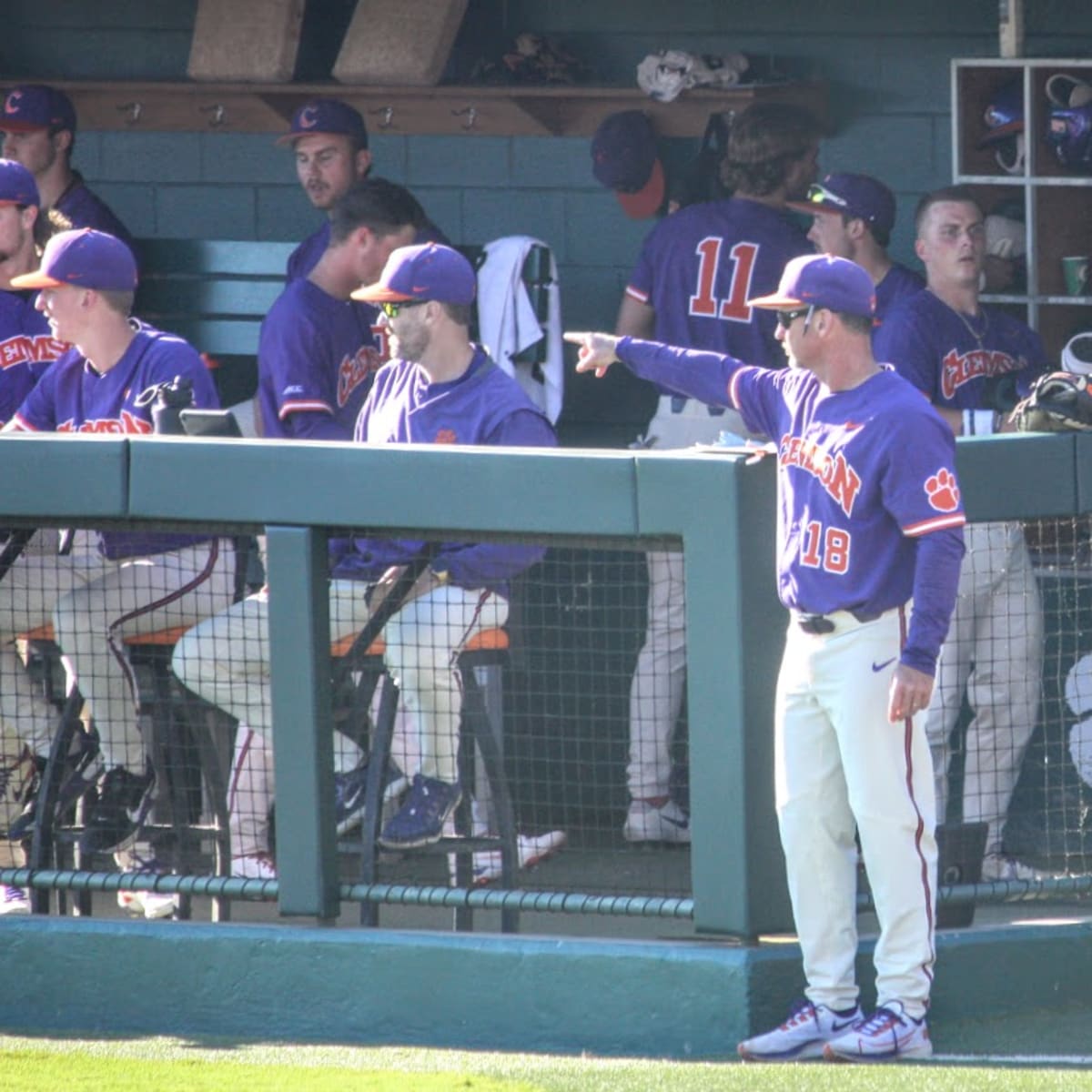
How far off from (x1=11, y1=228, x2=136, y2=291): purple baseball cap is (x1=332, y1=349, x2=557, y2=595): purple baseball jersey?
0.66m

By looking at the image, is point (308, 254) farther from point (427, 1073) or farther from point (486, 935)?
point (427, 1073)

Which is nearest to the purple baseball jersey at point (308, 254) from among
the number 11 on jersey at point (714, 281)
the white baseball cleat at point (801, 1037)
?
the number 11 on jersey at point (714, 281)

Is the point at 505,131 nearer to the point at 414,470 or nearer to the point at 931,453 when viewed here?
the point at 414,470

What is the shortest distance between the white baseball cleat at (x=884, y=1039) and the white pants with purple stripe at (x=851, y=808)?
0.03 metres

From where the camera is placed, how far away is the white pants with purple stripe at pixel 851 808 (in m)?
4.41

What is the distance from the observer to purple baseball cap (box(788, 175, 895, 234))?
609 cm

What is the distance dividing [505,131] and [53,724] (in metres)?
2.72

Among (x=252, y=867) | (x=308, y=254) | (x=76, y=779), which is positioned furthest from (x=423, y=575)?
(x=308, y=254)

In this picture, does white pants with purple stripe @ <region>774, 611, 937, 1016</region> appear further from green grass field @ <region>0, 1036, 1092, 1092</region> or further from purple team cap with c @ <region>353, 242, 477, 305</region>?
purple team cap with c @ <region>353, 242, 477, 305</region>

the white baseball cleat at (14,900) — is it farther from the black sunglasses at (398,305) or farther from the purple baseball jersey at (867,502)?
the purple baseball jersey at (867,502)

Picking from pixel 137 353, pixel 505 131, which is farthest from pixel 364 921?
pixel 505 131

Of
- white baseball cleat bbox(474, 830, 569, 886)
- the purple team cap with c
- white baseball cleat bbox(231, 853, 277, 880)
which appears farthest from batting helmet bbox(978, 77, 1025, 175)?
white baseball cleat bbox(231, 853, 277, 880)

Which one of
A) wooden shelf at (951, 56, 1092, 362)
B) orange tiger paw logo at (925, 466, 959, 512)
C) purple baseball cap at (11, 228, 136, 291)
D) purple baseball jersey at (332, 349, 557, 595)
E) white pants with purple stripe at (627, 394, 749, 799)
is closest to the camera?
orange tiger paw logo at (925, 466, 959, 512)

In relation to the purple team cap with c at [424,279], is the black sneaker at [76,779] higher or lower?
lower
